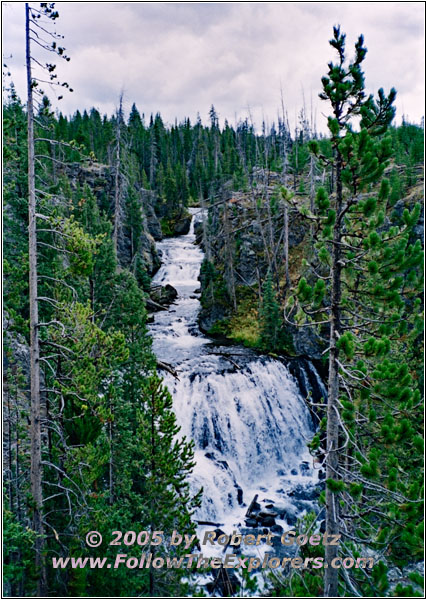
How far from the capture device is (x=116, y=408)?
39.2 ft

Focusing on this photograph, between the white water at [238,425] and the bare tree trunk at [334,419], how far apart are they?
8.58 metres

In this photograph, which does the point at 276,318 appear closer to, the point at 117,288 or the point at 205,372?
the point at 205,372

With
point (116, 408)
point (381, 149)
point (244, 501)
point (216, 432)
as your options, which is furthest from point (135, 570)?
point (381, 149)

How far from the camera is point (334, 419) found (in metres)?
7.51

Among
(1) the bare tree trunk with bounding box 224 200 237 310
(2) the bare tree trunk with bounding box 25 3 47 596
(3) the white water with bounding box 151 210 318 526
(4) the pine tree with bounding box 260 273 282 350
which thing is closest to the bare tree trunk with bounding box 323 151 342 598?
(2) the bare tree trunk with bounding box 25 3 47 596

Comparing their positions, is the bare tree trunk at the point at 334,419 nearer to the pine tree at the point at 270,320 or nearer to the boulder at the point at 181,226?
the pine tree at the point at 270,320

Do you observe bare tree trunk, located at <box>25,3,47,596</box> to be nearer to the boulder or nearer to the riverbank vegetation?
the riverbank vegetation

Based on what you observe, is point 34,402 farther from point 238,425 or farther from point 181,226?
point 181,226

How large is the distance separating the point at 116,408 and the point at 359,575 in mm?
7711

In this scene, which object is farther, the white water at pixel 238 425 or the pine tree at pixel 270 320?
the pine tree at pixel 270 320

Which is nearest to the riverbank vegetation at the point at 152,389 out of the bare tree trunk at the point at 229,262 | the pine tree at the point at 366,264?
the pine tree at the point at 366,264

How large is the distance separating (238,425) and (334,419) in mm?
13359

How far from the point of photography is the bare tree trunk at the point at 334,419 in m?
7.23

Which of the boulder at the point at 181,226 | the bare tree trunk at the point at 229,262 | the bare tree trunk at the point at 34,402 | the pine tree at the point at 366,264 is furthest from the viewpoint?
the boulder at the point at 181,226
